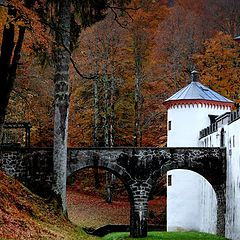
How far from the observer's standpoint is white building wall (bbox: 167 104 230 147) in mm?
25328

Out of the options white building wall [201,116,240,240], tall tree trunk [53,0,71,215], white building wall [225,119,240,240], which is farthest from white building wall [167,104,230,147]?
tall tree trunk [53,0,71,215]

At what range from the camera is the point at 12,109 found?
26359 millimetres

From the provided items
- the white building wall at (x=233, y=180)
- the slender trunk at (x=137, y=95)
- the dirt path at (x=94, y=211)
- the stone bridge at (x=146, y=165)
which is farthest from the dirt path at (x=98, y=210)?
the white building wall at (x=233, y=180)

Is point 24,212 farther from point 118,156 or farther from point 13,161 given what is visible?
point 118,156

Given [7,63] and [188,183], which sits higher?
[7,63]

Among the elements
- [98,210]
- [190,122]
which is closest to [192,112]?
[190,122]

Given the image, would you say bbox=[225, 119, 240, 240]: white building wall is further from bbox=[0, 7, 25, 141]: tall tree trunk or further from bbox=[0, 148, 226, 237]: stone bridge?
bbox=[0, 7, 25, 141]: tall tree trunk

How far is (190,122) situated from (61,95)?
34.7ft

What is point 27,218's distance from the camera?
11.9 m

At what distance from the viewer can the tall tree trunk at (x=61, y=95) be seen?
1589 cm

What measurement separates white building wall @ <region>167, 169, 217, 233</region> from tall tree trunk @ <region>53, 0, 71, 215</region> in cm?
956

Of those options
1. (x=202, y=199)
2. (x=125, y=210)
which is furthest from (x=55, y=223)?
(x=125, y=210)

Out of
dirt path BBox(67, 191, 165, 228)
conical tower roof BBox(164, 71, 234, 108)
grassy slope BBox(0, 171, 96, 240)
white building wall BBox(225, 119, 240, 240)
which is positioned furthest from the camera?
dirt path BBox(67, 191, 165, 228)

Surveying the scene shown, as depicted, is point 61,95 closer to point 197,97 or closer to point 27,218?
point 27,218
